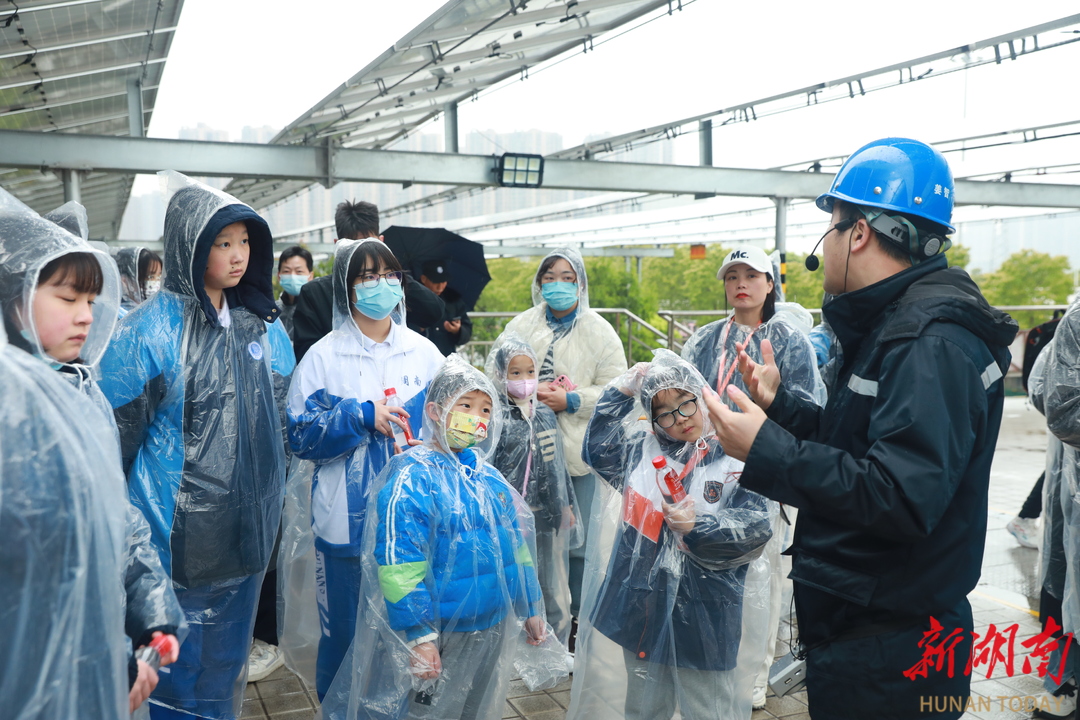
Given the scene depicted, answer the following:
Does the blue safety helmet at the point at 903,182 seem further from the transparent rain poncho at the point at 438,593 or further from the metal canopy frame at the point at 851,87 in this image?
the metal canopy frame at the point at 851,87

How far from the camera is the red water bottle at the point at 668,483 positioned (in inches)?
96.6

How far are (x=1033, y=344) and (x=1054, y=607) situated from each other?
9.80ft

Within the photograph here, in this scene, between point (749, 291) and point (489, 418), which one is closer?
point (489, 418)

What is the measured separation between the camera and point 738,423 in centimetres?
159

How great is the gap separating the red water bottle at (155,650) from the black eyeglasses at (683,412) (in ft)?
4.99

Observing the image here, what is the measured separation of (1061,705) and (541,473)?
221 centimetres

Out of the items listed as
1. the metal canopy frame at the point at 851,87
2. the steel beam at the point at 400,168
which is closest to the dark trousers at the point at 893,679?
the metal canopy frame at the point at 851,87

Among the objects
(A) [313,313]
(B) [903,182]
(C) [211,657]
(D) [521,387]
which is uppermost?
(B) [903,182]

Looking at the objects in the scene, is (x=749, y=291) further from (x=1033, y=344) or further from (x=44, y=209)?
(x=44, y=209)

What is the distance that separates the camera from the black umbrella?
443cm

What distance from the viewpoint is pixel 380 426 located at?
269 cm

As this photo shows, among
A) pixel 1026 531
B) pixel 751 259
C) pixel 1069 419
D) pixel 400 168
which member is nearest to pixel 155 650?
pixel 751 259

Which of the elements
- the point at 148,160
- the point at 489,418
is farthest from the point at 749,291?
the point at 148,160

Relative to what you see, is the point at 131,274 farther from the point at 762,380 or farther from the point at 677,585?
the point at 762,380
